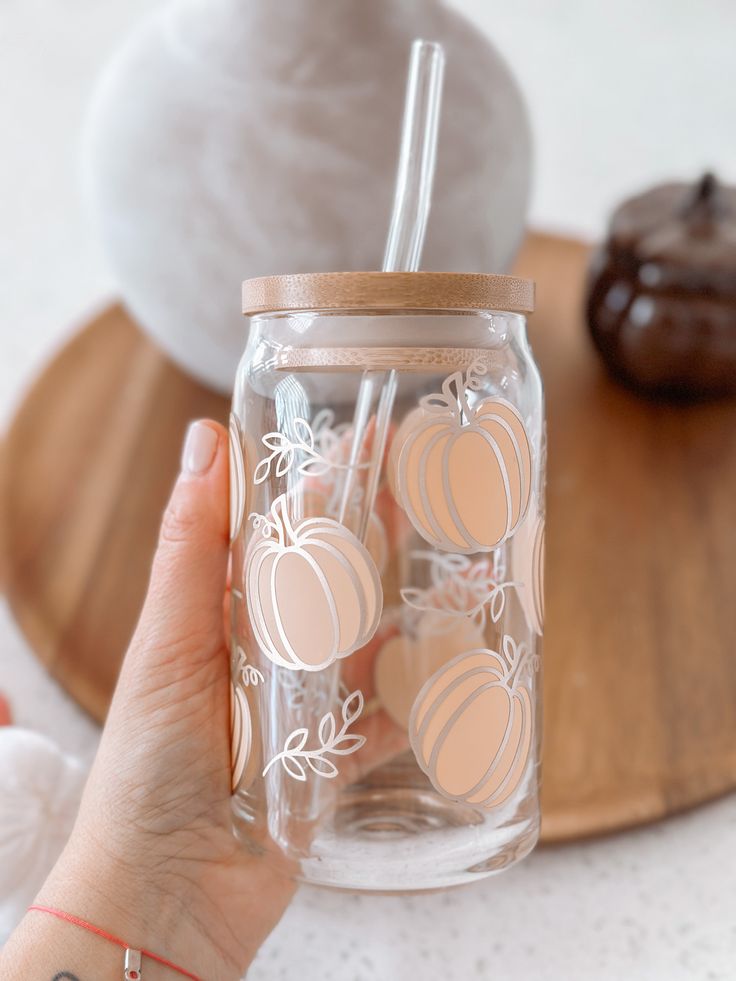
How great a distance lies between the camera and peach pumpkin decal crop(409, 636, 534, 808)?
1.29ft

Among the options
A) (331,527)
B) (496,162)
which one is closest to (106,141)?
(496,162)

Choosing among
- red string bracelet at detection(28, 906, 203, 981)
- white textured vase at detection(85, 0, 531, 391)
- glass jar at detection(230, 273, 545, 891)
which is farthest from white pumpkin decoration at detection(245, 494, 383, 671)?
white textured vase at detection(85, 0, 531, 391)

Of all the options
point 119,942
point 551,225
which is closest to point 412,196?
point 119,942

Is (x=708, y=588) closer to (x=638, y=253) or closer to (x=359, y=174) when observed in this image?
(x=638, y=253)

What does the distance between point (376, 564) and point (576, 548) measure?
256 mm

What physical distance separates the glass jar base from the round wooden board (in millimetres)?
105

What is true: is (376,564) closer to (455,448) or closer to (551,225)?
(455,448)

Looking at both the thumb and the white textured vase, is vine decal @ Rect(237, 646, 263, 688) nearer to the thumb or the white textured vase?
the thumb

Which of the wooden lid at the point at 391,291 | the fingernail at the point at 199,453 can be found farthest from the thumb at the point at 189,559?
the wooden lid at the point at 391,291

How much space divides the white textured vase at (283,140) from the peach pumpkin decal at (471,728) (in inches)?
10.9

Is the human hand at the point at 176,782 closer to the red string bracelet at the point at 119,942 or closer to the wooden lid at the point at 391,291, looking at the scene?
the red string bracelet at the point at 119,942

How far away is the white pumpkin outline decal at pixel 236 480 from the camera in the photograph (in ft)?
1.36

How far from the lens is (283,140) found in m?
0.56

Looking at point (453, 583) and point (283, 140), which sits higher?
point (283, 140)
